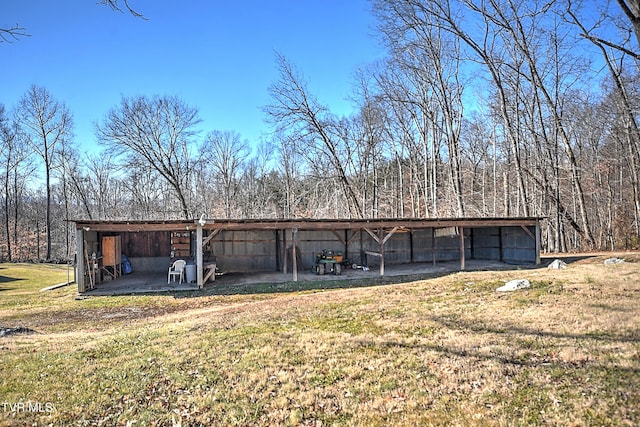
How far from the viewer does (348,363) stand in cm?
510

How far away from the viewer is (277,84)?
22.2m

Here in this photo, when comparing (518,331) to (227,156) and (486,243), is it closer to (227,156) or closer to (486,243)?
(486,243)

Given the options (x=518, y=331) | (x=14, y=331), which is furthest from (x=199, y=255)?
(x=518, y=331)

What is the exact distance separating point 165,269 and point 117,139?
12925mm

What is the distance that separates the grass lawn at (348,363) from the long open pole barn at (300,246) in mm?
4733

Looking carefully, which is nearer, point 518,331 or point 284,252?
point 518,331

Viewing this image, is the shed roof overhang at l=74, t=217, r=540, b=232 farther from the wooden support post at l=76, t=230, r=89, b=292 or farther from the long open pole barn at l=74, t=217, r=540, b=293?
the wooden support post at l=76, t=230, r=89, b=292

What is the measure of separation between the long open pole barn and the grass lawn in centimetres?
473

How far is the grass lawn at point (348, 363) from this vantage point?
3732 millimetres

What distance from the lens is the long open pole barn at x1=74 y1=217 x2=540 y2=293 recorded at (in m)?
13.9

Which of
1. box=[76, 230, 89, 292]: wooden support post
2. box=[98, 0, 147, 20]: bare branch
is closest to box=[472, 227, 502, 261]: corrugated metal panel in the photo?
box=[76, 230, 89, 292]: wooden support post

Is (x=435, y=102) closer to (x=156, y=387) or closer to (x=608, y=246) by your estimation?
(x=608, y=246)

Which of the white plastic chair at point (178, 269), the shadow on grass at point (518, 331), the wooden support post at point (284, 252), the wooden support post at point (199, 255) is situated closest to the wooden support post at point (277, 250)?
the wooden support post at point (284, 252)

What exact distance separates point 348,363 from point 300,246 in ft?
38.9
